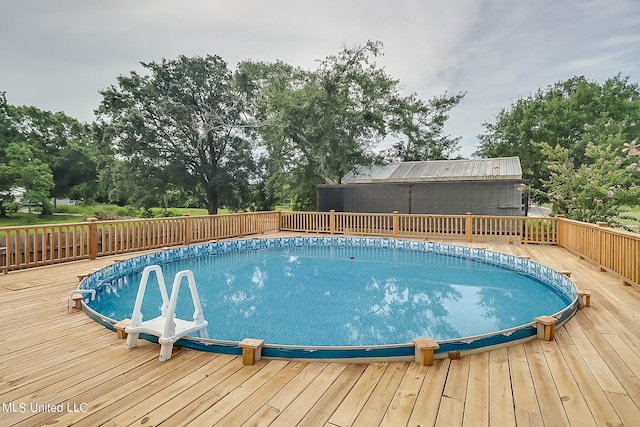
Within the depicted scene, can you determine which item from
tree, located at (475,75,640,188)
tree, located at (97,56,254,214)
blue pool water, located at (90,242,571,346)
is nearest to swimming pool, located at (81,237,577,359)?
blue pool water, located at (90,242,571,346)

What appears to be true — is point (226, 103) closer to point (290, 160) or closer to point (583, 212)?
point (290, 160)

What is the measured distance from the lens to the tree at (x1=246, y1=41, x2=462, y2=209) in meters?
13.5

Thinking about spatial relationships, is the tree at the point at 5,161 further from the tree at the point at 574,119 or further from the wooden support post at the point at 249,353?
the tree at the point at 574,119

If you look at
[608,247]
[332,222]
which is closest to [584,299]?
[608,247]

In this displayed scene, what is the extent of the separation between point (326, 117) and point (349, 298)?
9785 mm

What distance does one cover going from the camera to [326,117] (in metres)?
13.3

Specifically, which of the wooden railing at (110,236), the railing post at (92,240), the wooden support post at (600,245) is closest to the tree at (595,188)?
the wooden support post at (600,245)

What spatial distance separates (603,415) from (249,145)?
54.6 ft

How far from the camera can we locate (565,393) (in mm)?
2045

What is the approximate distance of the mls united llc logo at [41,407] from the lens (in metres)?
1.87

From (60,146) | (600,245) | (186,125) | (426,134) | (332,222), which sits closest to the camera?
(600,245)

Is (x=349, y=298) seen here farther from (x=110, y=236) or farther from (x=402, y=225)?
(x=402, y=225)

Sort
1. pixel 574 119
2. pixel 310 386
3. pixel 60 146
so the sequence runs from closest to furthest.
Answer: pixel 310 386
pixel 574 119
pixel 60 146

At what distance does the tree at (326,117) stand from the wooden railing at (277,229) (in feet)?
13.3
